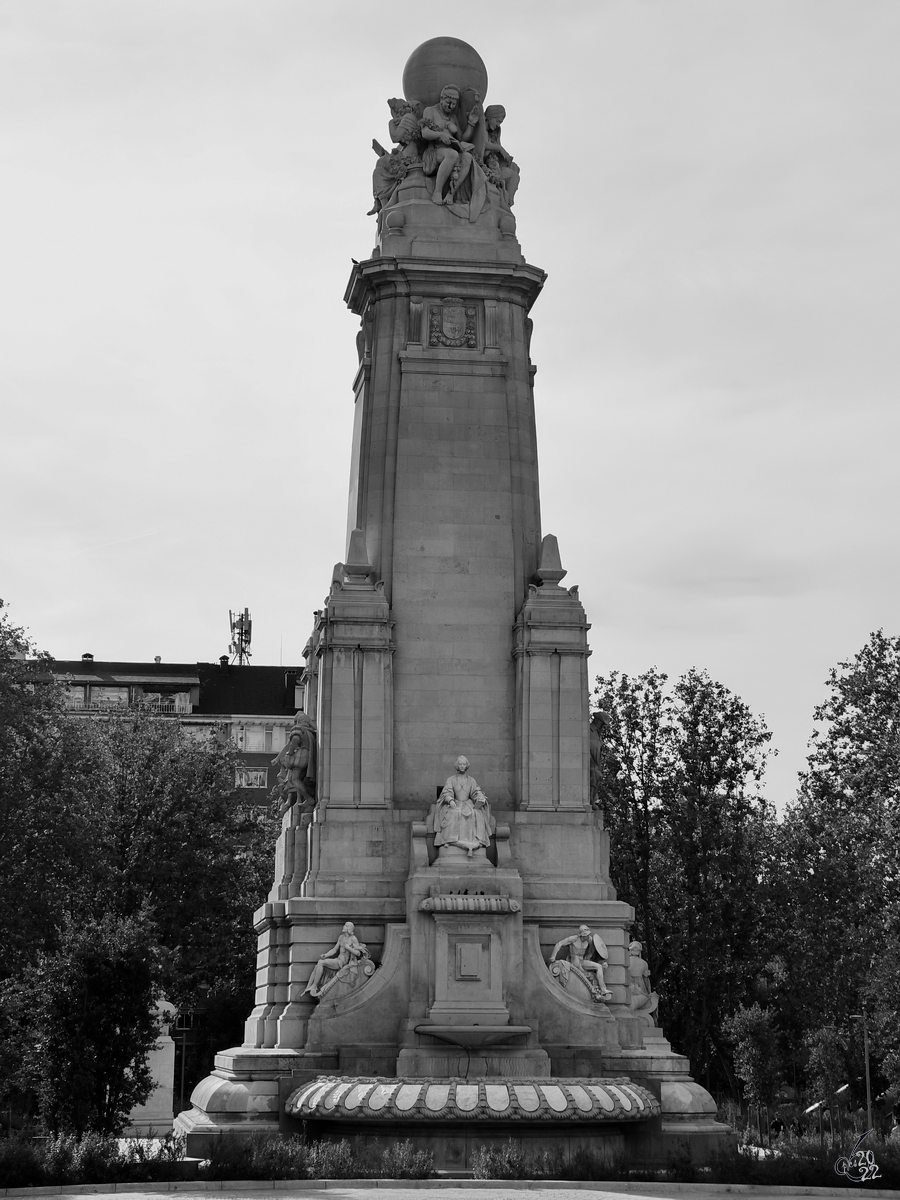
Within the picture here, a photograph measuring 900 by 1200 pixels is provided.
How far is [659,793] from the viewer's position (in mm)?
57344

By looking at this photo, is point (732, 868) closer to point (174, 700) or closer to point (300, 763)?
point (300, 763)

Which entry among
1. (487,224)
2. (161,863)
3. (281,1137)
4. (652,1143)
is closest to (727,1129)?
(652,1143)

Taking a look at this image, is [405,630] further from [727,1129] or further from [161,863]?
[161,863]

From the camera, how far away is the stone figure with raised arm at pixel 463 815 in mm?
33562

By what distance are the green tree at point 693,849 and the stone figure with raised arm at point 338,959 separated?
2386 cm

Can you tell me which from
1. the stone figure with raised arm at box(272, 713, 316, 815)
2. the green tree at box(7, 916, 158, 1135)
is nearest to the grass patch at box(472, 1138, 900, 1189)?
the green tree at box(7, 916, 158, 1135)

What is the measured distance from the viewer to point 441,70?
3900 centimetres

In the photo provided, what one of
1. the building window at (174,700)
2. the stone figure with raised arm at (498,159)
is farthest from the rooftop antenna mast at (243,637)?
the stone figure with raised arm at (498,159)

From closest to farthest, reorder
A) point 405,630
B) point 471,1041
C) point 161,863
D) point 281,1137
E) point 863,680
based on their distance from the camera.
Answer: point 281,1137
point 471,1041
point 405,630
point 863,680
point 161,863

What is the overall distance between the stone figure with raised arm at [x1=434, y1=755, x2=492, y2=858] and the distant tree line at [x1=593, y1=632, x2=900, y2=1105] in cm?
2127

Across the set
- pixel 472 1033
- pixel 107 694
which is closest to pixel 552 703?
pixel 472 1033

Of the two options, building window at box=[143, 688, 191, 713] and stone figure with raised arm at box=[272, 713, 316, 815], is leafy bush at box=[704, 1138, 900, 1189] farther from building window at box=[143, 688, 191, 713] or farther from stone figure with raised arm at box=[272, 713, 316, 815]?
building window at box=[143, 688, 191, 713]

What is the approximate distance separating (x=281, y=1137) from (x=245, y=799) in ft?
127

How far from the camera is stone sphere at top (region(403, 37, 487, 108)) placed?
39000mm
